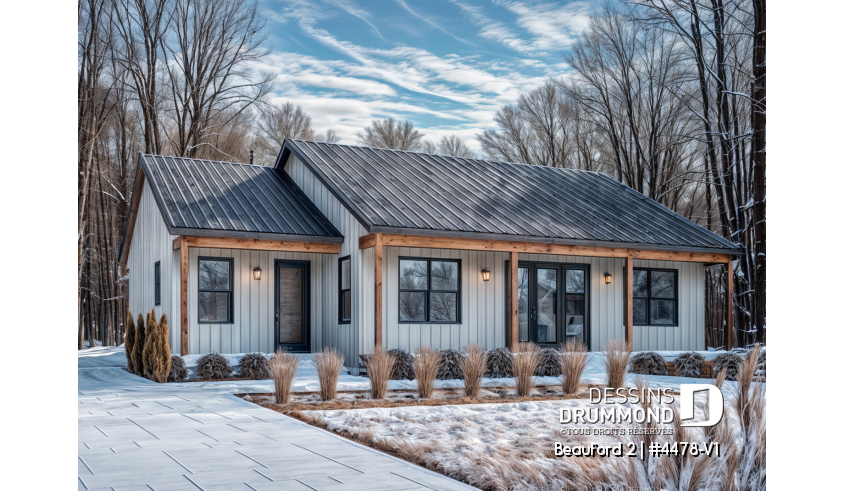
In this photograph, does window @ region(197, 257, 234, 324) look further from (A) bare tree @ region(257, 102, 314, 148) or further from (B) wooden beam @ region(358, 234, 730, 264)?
(A) bare tree @ region(257, 102, 314, 148)

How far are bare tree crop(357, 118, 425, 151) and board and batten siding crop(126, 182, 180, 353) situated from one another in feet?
34.2

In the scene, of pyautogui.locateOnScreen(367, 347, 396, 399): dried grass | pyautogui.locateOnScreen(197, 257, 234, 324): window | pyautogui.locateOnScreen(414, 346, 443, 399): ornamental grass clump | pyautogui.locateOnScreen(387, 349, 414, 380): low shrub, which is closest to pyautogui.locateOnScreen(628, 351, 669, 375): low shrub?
pyautogui.locateOnScreen(387, 349, 414, 380): low shrub

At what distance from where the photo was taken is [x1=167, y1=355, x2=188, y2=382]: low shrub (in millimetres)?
11414

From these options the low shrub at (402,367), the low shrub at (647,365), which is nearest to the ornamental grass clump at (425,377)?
the low shrub at (402,367)

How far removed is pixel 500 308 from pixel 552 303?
1.32m

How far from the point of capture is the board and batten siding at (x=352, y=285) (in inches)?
495

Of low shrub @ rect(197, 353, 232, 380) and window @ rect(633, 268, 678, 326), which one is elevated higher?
window @ rect(633, 268, 678, 326)

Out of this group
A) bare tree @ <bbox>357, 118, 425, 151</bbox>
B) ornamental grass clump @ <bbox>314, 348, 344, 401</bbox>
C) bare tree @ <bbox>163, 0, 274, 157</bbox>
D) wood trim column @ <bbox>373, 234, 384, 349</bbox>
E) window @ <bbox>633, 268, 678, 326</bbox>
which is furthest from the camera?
bare tree @ <bbox>357, 118, 425, 151</bbox>

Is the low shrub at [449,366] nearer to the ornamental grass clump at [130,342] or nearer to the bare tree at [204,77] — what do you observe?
the ornamental grass clump at [130,342]

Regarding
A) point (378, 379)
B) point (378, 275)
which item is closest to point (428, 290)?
point (378, 275)

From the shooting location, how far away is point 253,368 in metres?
11.9

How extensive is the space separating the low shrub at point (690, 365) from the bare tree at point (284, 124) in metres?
16.1
